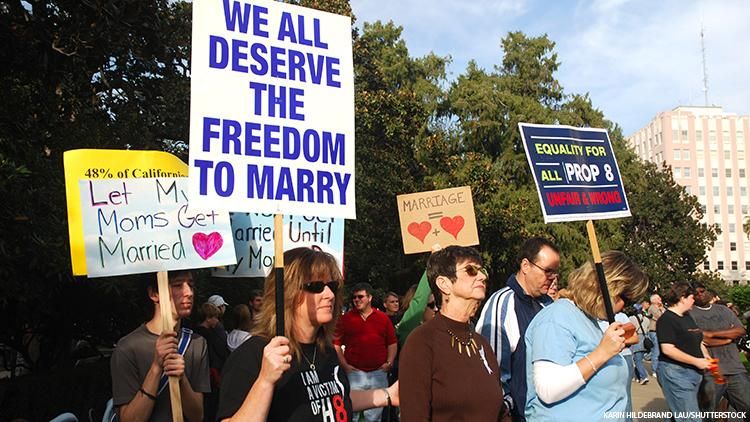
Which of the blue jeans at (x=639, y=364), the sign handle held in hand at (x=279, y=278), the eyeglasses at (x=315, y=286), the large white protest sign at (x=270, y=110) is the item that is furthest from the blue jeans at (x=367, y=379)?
the blue jeans at (x=639, y=364)

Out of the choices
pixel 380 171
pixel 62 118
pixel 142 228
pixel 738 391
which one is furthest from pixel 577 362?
pixel 380 171

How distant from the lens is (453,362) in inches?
141

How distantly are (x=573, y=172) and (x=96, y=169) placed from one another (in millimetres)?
→ 3161

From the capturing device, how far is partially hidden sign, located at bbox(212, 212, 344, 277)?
6.60 m

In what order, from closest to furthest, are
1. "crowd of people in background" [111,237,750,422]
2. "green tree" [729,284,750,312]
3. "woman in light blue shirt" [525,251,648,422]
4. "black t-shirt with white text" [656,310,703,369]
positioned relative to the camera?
"crowd of people in background" [111,237,750,422] < "woman in light blue shirt" [525,251,648,422] < "black t-shirt with white text" [656,310,703,369] < "green tree" [729,284,750,312]

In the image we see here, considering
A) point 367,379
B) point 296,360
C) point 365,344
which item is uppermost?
point 296,360

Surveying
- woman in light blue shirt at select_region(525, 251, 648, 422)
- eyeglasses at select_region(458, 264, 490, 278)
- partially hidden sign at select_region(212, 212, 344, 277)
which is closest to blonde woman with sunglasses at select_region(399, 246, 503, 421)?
eyeglasses at select_region(458, 264, 490, 278)

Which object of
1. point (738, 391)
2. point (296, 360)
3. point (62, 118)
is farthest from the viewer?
point (62, 118)

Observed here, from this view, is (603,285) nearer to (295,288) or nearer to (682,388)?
(295,288)

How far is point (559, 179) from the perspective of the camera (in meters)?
4.85

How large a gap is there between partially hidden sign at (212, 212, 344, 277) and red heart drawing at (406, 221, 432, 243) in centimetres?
137

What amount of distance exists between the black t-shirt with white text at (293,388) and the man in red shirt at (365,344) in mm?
4787

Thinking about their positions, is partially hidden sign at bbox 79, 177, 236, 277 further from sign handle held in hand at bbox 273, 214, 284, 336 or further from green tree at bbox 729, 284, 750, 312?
green tree at bbox 729, 284, 750, 312

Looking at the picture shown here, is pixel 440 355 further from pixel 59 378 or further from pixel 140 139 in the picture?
pixel 140 139
